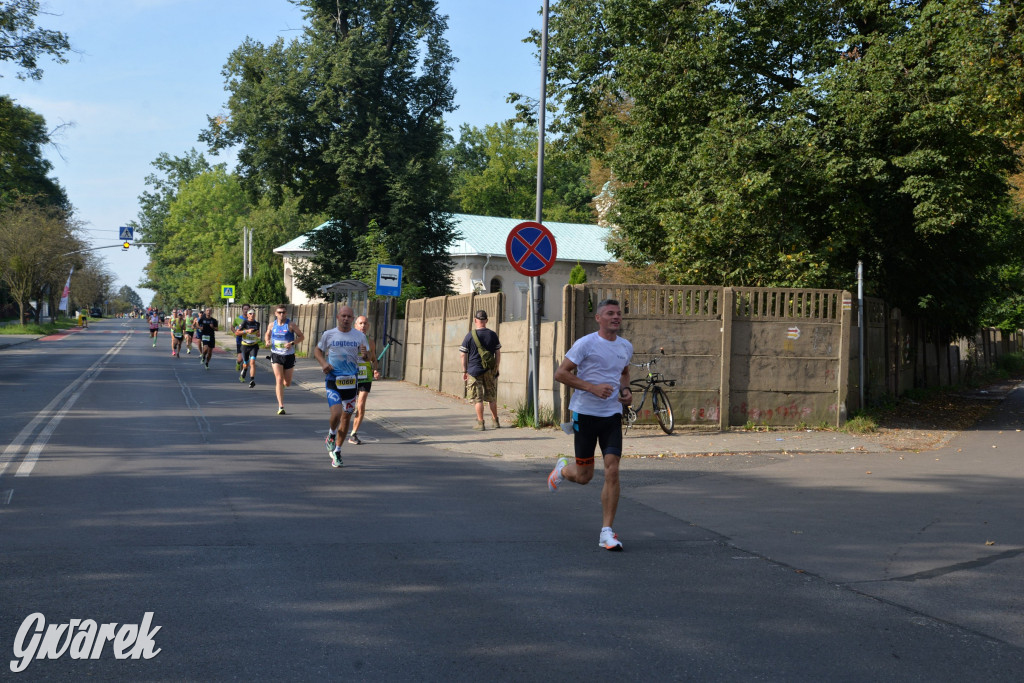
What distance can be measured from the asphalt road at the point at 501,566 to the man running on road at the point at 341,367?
544mm

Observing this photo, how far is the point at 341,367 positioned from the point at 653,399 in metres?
5.45

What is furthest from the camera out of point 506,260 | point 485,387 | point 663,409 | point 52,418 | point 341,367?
point 506,260

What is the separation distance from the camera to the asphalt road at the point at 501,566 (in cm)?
450

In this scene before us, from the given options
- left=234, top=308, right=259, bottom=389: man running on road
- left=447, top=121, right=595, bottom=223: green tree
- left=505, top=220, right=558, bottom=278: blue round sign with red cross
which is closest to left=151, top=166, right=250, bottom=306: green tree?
left=447, top=121, right=595, bottom=223: green tree

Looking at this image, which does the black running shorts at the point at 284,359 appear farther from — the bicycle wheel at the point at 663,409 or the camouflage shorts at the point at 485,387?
the bicycle wheel at the point at 663,409

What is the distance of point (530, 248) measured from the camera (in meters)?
14.4

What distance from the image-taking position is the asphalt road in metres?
4.50

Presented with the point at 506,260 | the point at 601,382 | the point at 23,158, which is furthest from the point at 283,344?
the point at 506,260

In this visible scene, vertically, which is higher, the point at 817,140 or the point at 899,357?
the point at 817,140

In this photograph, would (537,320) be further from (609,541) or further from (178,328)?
(178,328)

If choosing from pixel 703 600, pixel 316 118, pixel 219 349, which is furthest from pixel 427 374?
pixel 219 349

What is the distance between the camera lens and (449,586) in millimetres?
5742

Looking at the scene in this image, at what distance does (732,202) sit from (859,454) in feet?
18.6

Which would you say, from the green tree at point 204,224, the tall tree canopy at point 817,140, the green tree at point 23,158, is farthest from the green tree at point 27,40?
the green tree at point 204,224
